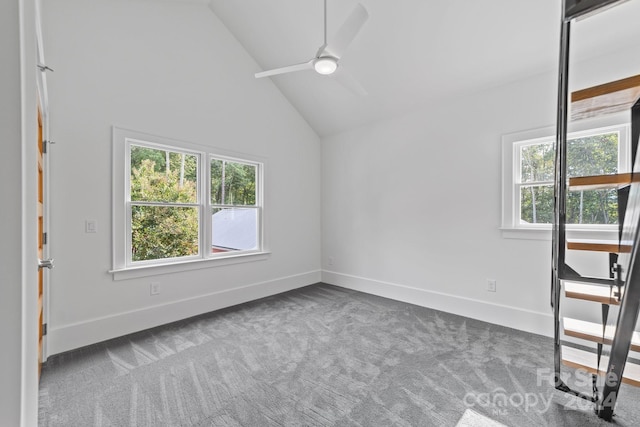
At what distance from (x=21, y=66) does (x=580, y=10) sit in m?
2.14

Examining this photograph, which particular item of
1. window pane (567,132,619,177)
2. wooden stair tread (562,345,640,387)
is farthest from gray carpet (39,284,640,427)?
window pane (567,132,619,177)

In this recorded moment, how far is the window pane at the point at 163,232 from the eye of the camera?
3.10 meters

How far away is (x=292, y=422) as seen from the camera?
67.5 inches

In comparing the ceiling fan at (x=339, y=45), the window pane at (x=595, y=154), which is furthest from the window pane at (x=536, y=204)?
the ceiling fan at (x=339, y=45)

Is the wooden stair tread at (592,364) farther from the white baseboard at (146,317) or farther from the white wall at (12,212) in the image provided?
the white baseboard at (146,317)

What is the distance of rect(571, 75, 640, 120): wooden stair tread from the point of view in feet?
→ 4.32

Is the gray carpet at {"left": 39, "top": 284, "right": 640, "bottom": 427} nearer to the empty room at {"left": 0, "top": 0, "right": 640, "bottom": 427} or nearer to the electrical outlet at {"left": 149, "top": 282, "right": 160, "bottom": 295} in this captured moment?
the empty room at {"left": 0, "top": 0, "right": 640, "bottom": 427}

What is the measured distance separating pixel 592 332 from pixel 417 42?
9.79ft

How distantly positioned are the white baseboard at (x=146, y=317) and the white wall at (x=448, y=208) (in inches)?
58.7

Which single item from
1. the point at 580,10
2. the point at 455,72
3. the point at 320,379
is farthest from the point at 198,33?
the point at 320,379

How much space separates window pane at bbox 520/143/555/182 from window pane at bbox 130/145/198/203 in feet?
12.7

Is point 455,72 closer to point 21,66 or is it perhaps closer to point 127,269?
point 21,66

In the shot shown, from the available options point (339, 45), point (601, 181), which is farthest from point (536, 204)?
point (339, 45)

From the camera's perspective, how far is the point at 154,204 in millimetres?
3162
